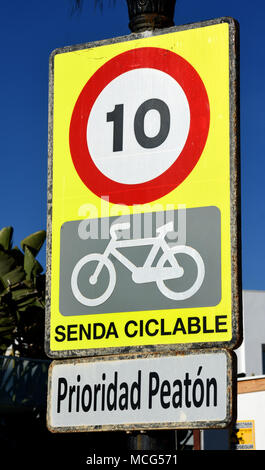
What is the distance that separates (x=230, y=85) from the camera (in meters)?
2.34

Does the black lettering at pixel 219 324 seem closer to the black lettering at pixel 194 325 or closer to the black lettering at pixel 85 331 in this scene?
the black lettering at pixel 194 325

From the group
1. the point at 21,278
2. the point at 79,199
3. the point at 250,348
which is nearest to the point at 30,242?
the point at 21,278

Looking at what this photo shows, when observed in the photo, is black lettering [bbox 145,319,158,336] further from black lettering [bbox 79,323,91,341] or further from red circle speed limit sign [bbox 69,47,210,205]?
red circle speed limit sign [bbox 69,47,210,205]

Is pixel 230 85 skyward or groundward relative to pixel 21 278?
groundward

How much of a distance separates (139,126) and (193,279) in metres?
0.54

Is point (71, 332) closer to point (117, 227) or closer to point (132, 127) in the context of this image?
point (117, 227)

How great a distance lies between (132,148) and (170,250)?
1.25 feet

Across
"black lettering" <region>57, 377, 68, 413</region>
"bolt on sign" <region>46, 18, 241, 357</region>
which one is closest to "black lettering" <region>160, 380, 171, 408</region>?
"bolt on sign" <region>46, 18, 241, 357</region>

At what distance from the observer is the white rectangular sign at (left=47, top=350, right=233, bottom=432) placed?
85.0 inches

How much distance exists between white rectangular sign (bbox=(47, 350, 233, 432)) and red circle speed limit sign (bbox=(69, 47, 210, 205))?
0.51 meters
